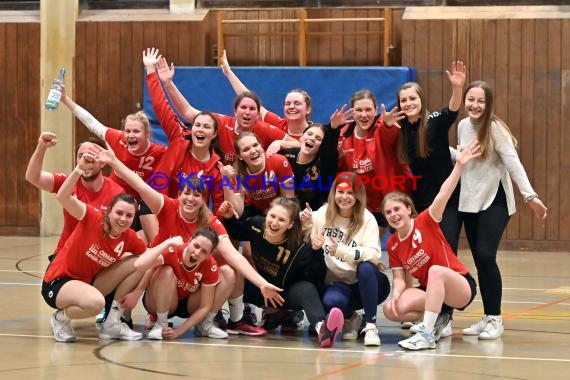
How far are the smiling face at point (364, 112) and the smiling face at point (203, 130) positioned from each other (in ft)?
3.23

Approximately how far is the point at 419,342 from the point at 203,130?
2.04 meters

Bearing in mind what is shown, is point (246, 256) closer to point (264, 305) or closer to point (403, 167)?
point (264, 305)

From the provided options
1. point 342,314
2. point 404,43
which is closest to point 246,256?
point 342,314

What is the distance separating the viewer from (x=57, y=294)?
6270mm

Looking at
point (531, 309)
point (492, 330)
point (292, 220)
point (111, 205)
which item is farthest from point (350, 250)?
point (531, 309)

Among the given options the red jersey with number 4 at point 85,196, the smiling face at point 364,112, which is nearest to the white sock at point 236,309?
the red jersey with number 4 at point 85,196

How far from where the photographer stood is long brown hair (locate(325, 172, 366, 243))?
6.57 metres

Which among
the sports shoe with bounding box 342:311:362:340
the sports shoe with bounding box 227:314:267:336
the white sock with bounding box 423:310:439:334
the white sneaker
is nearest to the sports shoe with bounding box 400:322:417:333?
the white sneaker

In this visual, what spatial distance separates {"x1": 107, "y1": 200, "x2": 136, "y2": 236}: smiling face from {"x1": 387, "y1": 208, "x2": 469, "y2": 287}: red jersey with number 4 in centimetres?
168

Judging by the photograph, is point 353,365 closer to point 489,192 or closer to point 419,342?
point 419,342

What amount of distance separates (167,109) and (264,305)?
1679 mm

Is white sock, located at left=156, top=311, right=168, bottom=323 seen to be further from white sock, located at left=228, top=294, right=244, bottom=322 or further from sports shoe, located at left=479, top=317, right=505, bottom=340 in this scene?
sports shoe, located at left=479, top=317, right=505, bottom=340

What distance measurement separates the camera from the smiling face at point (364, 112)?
703cm

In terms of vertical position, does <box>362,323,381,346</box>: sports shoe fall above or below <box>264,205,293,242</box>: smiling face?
below
